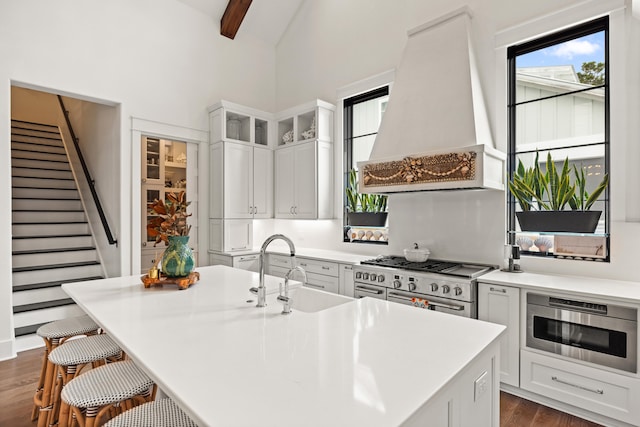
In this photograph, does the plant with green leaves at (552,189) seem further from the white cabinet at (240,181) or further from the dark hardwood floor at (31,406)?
the white cabinet at (240,181)

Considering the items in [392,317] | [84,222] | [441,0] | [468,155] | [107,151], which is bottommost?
[392,317]

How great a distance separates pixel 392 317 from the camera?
1.63 m

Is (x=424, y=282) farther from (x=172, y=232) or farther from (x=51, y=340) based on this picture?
(x=51, y=340)

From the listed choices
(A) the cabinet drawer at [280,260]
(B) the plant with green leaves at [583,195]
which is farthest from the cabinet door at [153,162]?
(B) the plant with green leaves at [583,195]

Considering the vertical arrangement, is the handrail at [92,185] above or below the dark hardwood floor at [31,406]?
above

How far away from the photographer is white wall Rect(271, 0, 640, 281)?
102 inches

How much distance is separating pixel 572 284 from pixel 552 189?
743 millimetres

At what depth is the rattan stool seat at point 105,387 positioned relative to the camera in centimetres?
139

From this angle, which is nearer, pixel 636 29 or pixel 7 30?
pixel 636 29

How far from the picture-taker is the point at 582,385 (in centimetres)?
232

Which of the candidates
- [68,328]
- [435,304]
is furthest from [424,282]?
[68,328]

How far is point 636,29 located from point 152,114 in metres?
4.63

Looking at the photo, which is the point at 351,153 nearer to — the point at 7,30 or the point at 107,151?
the point at 107,151

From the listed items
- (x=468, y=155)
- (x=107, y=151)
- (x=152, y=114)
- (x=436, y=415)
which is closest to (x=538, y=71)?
(x=468, y=155)
